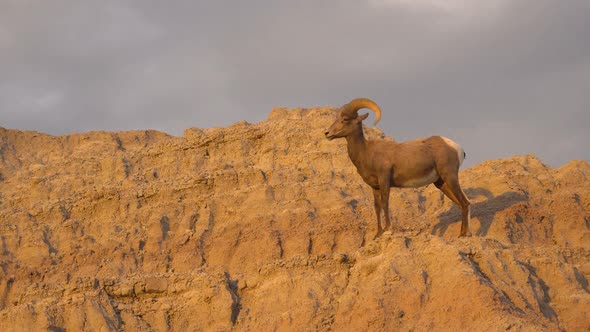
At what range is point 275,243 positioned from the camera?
83.4ft

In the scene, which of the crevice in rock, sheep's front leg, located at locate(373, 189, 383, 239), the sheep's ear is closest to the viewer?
the crevice in rock

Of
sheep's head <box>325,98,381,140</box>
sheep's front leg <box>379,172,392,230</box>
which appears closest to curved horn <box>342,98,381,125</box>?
sheep's head <box>325,98,381,140</box>

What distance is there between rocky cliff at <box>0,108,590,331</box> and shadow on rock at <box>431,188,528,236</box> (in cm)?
5

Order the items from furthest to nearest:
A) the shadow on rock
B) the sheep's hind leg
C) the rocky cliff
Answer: the shadow on rock, the sheep's hind leg, the rocky cliff

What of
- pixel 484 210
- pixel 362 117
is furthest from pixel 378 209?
pixel 484 210

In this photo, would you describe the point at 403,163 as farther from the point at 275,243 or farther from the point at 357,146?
the point at 275,243

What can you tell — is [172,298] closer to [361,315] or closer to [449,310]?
[361,315]

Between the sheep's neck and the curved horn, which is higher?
the curved horn

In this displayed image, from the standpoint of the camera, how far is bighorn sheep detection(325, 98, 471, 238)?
2386 cm

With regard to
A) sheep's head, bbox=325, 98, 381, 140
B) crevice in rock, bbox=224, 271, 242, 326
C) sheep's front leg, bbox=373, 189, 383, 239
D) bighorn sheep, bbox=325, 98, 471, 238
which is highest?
sheep's head, bbox=325, 98, 381, 140

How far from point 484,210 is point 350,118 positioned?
4.19m

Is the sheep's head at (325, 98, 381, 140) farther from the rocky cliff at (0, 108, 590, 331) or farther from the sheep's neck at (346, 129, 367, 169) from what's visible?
the rocky cliff at (0, 108, 590, 331)

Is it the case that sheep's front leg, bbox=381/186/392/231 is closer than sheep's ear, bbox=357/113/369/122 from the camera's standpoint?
Yes

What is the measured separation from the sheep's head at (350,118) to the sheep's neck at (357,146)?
131 millimetres
